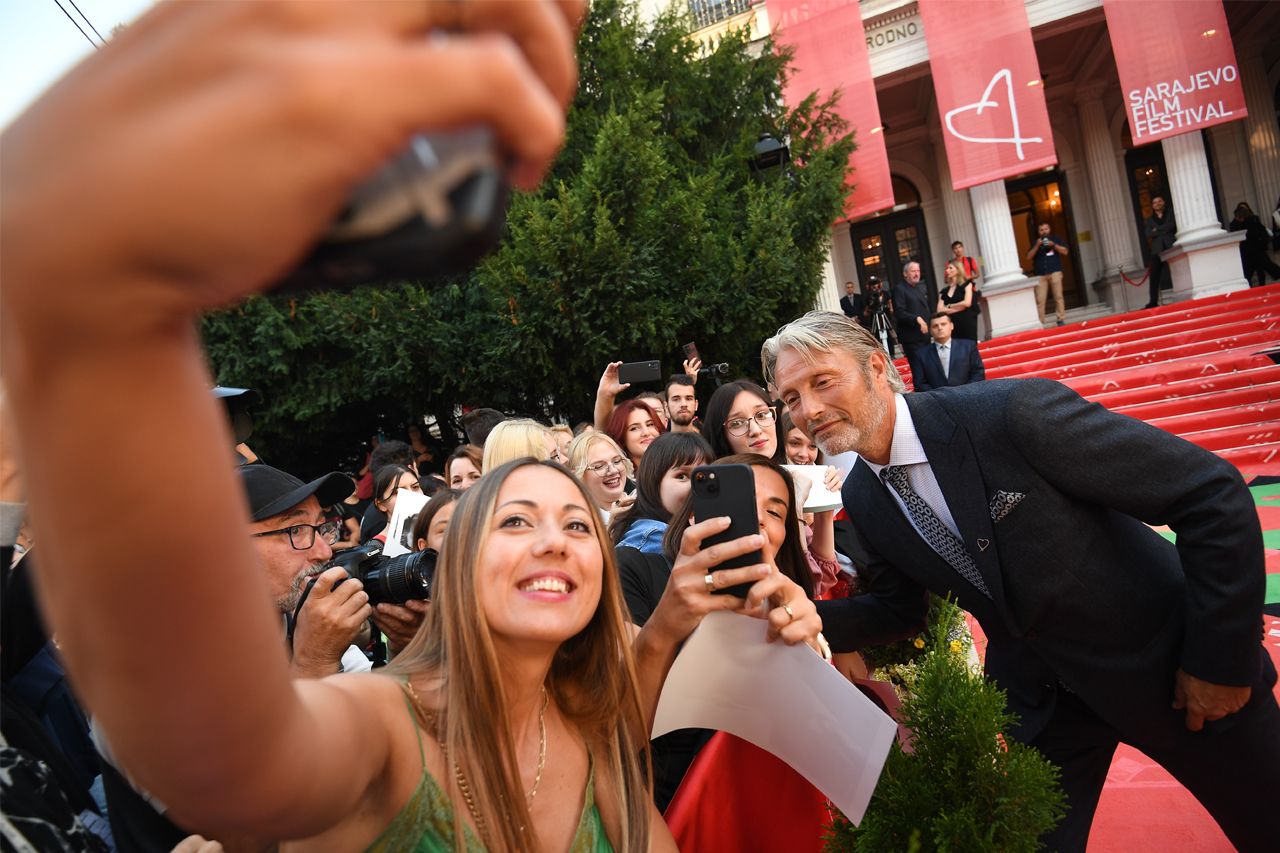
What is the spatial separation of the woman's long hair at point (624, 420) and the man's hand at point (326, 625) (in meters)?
Result: 3.39

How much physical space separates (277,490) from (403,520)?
0.98 m

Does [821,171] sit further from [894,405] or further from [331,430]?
[894,405]

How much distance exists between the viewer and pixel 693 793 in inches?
79.1

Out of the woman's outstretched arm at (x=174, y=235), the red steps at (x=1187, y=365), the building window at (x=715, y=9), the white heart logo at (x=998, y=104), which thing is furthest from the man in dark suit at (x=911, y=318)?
the woman's outstretched arm at (x=174, y=235)

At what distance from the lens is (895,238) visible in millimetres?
21531

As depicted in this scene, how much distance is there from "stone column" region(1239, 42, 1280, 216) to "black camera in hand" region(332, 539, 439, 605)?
2215 centimetres

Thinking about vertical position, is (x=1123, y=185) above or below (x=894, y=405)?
above

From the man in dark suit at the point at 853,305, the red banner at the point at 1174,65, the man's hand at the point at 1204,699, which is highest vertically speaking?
the red banner at the point at 1174,65

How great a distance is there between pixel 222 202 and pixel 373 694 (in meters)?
1.19

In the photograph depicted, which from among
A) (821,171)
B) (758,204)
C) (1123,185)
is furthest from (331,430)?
(1123,185)

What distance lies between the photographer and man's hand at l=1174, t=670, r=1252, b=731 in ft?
7.21

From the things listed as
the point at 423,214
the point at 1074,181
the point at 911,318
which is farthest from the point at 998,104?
Answer: the point at 423,214

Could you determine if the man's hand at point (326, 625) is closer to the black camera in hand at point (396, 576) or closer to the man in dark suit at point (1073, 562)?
the black camera in hand at point (396, 576)

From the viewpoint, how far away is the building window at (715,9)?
18.2 metres
